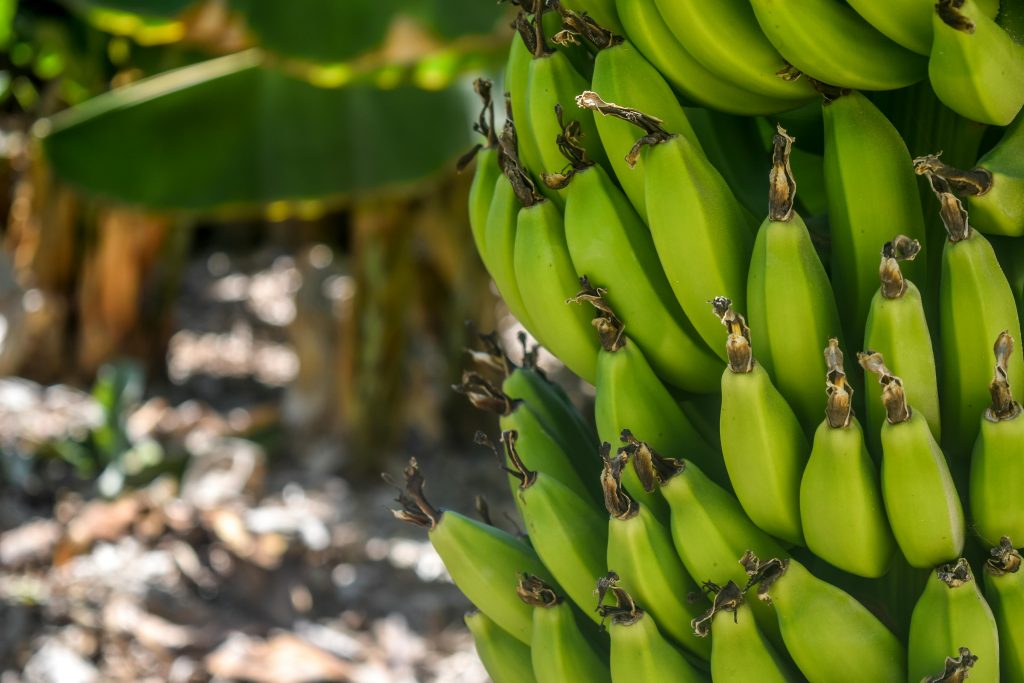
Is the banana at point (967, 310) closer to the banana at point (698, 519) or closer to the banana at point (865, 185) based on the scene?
the banana at point (865, 185)

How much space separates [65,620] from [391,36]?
156 cm

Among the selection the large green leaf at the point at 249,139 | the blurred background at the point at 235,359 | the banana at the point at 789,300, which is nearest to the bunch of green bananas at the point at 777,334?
the banana at the point at 789,300

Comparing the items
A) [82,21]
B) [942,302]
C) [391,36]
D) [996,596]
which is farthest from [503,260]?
[82,21]

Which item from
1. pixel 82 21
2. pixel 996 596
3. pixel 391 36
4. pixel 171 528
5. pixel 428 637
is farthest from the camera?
pixel 82 21

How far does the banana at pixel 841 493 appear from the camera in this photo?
73 cm

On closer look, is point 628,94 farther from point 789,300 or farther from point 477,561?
point 477,561

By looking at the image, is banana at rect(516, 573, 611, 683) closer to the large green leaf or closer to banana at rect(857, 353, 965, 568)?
banana at rect(857, 353, 965, 568)

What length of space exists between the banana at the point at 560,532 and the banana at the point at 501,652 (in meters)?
0.13

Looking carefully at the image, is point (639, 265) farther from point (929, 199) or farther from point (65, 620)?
point (65, 620)

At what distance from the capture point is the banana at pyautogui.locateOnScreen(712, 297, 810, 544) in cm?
76

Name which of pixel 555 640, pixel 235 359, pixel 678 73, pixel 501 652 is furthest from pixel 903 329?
pixel 235 359

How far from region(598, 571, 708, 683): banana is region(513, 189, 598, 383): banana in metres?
0.20

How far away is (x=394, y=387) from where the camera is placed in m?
3.87

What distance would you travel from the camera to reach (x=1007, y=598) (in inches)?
30.3
